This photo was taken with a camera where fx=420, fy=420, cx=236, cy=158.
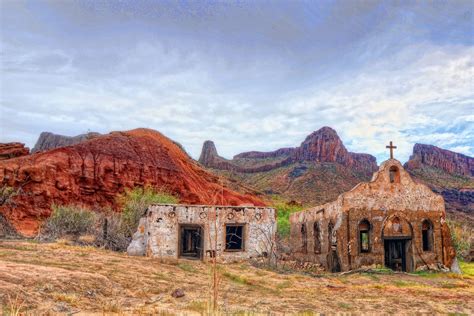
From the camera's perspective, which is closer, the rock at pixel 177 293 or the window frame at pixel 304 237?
the rock at pixel 177 293

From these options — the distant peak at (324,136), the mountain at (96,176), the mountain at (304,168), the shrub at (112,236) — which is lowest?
the shrub at (112,236)

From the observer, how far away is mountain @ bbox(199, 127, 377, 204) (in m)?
63.1

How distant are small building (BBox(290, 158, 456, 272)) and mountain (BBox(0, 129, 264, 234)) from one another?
1408 centimetres

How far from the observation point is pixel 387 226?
19297 mm

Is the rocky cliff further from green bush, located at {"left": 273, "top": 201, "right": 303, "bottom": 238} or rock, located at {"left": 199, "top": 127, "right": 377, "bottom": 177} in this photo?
green bush, located at {"left": 273, "top": 201, "right": 303, "bottom": 238}

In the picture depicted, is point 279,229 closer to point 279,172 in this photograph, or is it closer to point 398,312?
point 398,312

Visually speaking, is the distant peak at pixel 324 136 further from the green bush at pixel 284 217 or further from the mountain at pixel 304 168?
the green bush at pixel 284 217

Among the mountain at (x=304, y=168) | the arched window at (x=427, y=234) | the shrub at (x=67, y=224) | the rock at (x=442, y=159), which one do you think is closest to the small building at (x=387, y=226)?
the arched window at (x=427, y=234)

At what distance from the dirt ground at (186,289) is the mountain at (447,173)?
55121 millimetres

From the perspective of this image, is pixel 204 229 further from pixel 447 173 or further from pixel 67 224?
pixel 447 173

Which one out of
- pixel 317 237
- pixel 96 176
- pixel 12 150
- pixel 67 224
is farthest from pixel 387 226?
pixel 12 150

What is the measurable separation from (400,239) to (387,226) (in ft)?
4.08

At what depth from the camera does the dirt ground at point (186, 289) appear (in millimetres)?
8969

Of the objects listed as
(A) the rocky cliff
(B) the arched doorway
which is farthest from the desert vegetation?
(A) the rocky cliff
